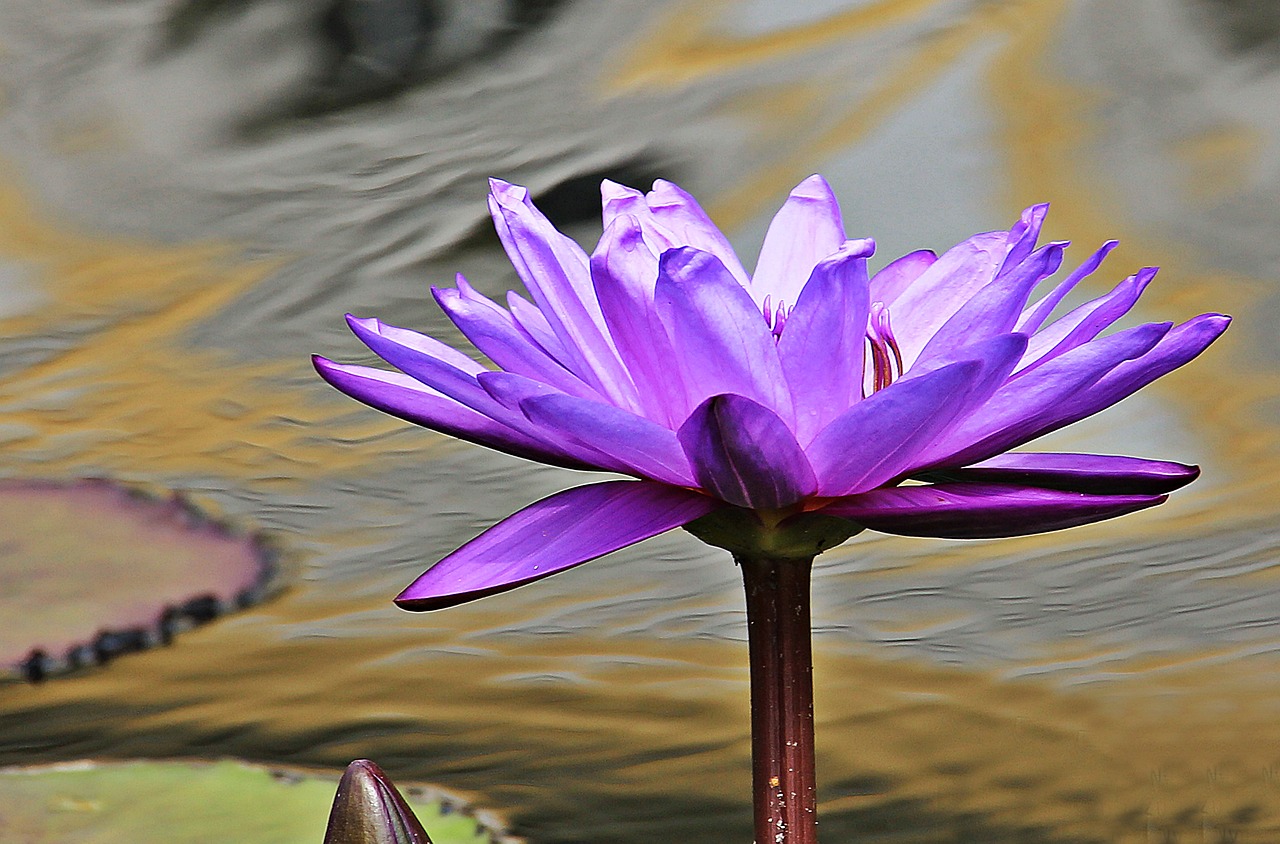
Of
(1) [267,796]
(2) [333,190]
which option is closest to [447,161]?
(2) [333,190]

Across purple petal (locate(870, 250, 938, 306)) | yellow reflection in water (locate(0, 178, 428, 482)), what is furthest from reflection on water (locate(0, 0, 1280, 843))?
purple petal (locate(870, 250, 938, 306))

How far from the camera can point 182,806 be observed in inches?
22.8

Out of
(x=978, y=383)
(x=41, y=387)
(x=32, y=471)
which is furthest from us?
(x=41, y=387)

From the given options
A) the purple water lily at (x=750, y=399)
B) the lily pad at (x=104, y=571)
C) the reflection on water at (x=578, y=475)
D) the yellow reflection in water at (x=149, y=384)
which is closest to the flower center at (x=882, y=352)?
the purple water lily at (x=750, y=399)

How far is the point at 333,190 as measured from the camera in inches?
55.8

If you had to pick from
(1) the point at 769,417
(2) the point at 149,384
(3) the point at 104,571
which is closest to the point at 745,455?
(1) the point at 769,417

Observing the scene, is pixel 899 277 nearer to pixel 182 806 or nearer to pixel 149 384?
pixel 182 806

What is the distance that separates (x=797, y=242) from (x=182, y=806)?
361mm

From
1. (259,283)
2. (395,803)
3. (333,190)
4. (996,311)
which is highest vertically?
(333,190)

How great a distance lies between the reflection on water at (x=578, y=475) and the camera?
2.08 ft

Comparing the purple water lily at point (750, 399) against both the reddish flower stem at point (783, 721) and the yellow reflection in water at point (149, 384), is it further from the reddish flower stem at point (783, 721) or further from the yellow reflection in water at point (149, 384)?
the yellow reflection in water at point (149, 384)

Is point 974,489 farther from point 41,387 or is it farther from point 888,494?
point 41,387

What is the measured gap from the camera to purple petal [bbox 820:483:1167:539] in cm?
30

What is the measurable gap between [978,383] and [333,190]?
121cm
